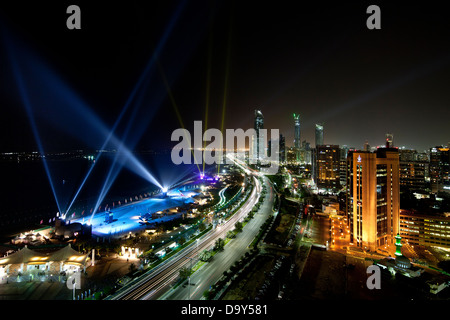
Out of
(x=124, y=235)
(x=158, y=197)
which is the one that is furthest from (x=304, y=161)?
(x=124, y=235)

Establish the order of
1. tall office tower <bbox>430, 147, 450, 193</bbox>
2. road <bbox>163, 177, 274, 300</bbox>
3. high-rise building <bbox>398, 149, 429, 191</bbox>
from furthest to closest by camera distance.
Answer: high-rise building <bbox>398, 149, 429, 191</bbox>
tall office tower <bbox>430, 147, 450, 193</bbox>
road <bbox>163, 177, 274, 300</bbox>

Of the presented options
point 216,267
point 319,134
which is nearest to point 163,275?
point 216,267

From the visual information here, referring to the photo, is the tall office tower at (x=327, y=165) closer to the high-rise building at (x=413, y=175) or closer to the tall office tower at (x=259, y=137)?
the high-rise building at (x=413, y=175)

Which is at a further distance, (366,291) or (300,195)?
(300,195)

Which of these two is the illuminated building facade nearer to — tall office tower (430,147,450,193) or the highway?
the highway

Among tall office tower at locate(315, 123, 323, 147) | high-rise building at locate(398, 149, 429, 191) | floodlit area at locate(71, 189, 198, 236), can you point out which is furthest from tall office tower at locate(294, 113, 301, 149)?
floodlit area at locate(71, 189, 198, 236)
